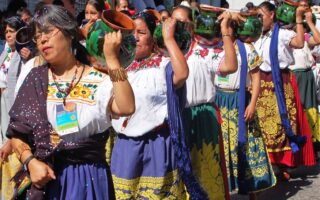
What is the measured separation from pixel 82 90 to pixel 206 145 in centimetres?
185

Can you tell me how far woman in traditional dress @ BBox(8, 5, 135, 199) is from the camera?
2850 mm

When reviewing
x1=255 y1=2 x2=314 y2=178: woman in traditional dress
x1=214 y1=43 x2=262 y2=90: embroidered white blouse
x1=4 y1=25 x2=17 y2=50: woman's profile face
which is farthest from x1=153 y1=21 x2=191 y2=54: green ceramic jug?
x1=255 y1=2 x2=314 y2=178: woman in traditional dress

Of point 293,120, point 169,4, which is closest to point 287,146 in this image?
point 293,120

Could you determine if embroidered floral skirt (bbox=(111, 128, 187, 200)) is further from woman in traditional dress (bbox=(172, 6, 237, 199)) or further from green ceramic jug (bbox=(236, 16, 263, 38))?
green ceramic jug (bbox=(236, 16, 263, 38))

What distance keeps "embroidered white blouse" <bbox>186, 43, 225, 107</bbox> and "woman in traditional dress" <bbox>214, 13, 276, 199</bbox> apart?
804 mm

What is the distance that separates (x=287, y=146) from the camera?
261 inches

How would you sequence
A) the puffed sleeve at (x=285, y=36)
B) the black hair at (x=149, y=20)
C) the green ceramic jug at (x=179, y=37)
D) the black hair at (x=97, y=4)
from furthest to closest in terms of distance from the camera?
the puffed sleeve at (x=285, y=36), the black hair at (x=97, y=4), the black hair at (x=149, y=20), the green ceramic jug at (x=179, y=37)

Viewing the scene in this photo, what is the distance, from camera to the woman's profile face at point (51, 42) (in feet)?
9.34

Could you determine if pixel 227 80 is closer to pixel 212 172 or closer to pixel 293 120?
pixel 212 172

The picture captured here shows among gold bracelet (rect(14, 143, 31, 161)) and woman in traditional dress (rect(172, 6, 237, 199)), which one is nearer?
gold bracelet (rect(14, 143, 31, 161))

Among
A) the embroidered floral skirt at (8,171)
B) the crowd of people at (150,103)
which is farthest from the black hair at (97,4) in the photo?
the embroidered floral skirt at (8,171)

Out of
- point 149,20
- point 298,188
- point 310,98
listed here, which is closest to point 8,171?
point 149,20

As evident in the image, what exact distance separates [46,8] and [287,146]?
13.9 ft

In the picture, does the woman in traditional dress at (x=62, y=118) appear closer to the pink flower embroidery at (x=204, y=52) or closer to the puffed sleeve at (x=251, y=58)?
the pink flower embroidery at (x=204, y=52)
